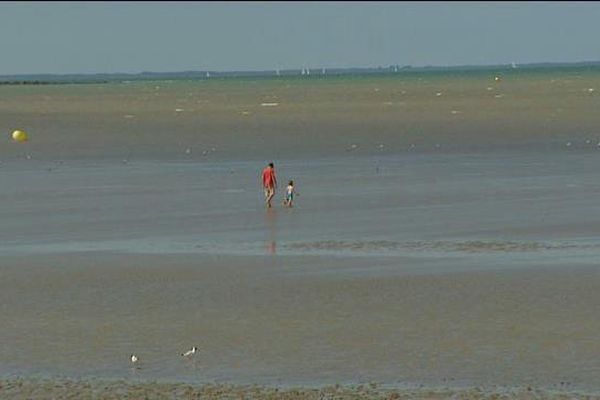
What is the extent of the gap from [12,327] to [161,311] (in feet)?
7.32

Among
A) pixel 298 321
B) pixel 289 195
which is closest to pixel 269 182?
pixel 289 195

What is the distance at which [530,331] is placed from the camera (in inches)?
784

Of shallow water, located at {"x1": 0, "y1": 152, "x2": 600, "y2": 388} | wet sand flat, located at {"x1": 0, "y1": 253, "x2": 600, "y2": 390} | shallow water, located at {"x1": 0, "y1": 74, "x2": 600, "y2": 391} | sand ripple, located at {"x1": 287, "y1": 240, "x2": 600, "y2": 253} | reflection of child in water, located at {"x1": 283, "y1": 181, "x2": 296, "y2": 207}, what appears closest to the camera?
wet sand flat, located at {"x1": 0, "y1": 253, "x2": 600, "y2": 390}

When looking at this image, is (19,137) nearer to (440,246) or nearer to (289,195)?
(289,195)

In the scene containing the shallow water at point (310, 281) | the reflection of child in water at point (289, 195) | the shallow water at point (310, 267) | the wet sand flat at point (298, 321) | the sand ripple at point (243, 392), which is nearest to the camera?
the sand ripple at point (243, 392)

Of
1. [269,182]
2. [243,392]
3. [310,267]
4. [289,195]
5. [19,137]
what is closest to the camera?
[243,392]

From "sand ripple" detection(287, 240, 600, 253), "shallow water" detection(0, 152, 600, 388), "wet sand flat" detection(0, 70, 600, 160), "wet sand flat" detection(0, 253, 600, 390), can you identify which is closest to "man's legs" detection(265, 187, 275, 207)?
→ "shallow water" detection(0, 152, 600, 388)

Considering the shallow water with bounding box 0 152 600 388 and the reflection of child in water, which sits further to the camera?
the reflection of child in water

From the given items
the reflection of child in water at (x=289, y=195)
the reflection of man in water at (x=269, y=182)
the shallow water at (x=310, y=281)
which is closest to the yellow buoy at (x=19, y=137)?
the shallow water at (x=310, y=281)

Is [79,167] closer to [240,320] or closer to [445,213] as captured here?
[445,213]

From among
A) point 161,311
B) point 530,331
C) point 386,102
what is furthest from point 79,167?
point 386,102

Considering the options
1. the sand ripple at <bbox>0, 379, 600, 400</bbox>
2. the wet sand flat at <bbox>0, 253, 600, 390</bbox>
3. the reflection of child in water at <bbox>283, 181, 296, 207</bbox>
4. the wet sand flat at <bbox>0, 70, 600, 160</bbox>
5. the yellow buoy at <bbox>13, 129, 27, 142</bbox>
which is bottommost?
the wet sand flat at <bbox>0, 70, 600, 160</bbox>

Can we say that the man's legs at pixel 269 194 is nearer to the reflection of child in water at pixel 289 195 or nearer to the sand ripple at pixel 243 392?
the reflection of child in water at pixel 289 195

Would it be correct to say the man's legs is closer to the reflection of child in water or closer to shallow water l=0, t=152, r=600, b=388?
the reflection of child in water
